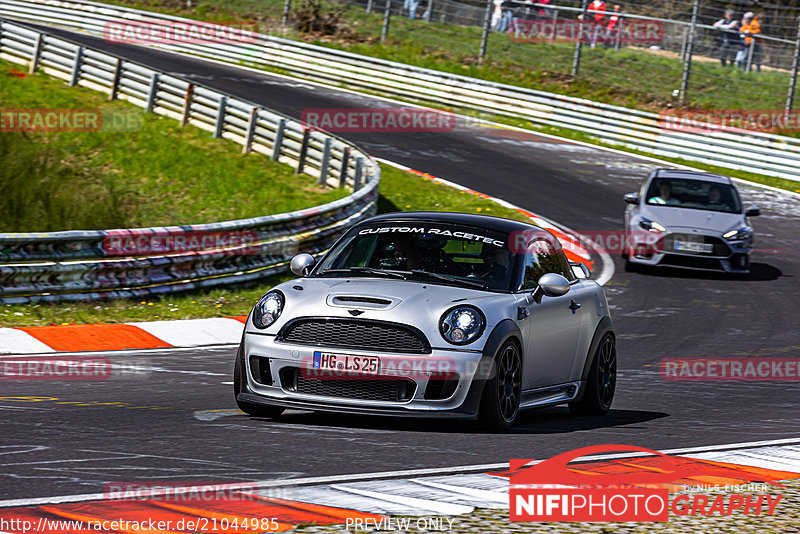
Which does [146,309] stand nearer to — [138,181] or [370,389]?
[370,389]

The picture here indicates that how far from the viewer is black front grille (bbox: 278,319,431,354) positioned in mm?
7203

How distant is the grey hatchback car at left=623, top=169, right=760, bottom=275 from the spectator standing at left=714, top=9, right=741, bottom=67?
12114 mm

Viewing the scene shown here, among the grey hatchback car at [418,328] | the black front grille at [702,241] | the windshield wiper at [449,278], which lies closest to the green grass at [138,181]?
the black front grille at [702,241]

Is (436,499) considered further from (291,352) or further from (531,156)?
(531,156)

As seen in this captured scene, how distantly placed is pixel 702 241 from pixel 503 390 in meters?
11.5

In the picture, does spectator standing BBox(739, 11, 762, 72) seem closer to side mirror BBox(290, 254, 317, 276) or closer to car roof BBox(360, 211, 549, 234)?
car roof BBox(360, 211, 549, 234)

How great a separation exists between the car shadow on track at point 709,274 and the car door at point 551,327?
9.98m

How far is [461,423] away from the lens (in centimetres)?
774

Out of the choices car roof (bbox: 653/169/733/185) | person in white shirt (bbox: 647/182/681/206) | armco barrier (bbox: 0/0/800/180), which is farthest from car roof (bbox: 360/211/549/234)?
armco barrier (bbox: 0/0/800/180)

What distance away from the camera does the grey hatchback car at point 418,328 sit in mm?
7219

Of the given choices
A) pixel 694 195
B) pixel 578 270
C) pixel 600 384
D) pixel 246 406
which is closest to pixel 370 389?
pixel 246 406

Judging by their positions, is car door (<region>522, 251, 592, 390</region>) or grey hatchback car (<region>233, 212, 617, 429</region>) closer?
grey hatchback car (<region>233, 212, 617, 429</region>)

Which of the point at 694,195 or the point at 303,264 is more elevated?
the point at 303,264

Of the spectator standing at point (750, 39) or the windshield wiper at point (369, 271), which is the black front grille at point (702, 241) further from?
the spectator standing at point (750, 39)
